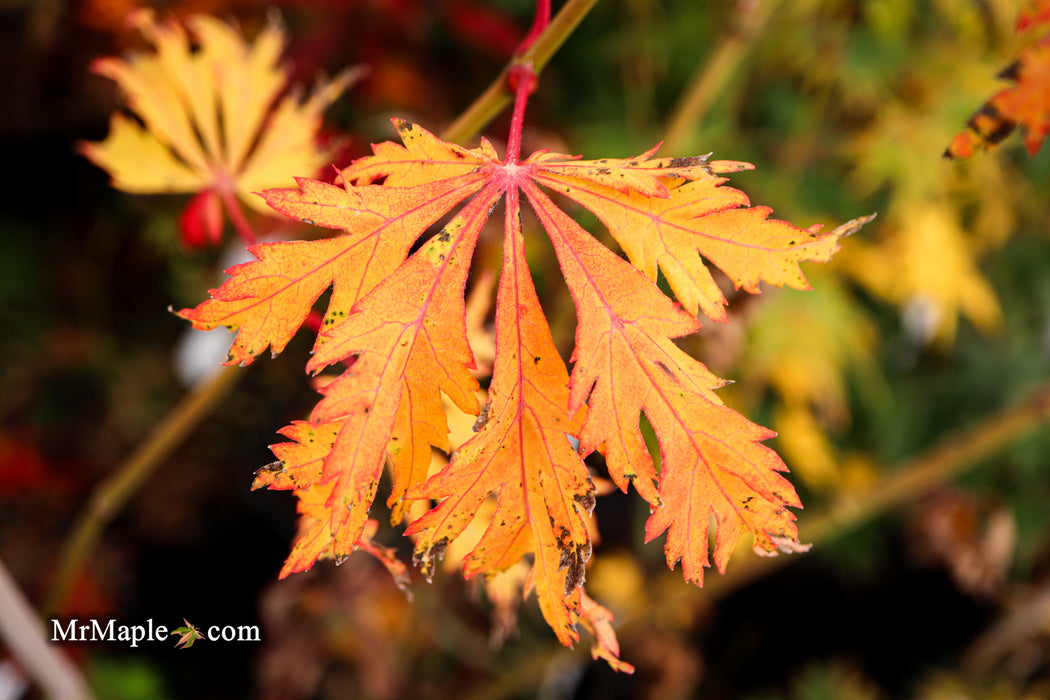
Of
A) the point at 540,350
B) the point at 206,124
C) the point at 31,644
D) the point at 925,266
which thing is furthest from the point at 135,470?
the point at 925,266

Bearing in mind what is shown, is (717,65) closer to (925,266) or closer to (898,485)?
(898,485)

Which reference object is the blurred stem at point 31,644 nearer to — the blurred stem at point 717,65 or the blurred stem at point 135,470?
the blurred stem at point 135,470

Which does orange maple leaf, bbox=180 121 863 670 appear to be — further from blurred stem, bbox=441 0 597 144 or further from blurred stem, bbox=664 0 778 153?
blurred stem, bbox=664 0 778 153

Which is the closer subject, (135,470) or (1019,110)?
(1019,110)

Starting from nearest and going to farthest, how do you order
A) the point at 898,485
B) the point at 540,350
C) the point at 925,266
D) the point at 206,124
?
the point at 540,350 → the point at 206,124 → the point at 898,485 → the point at 925,266

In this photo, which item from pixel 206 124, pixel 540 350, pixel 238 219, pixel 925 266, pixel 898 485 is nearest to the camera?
pixel 540 350

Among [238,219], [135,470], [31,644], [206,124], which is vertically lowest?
[31,644]

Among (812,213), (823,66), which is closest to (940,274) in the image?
(812,213)
